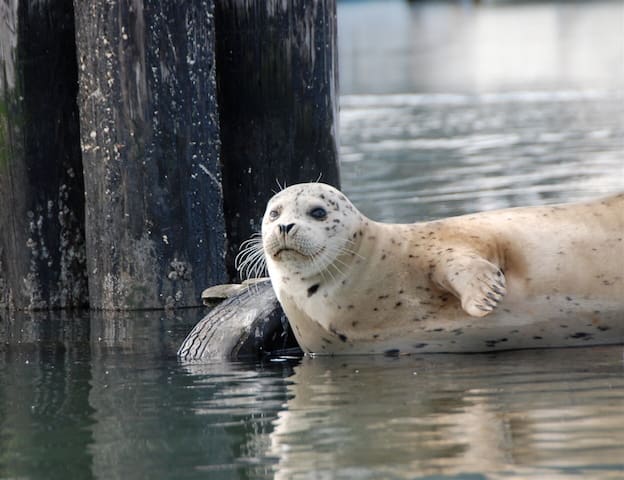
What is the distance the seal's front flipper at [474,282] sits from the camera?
6262 mm

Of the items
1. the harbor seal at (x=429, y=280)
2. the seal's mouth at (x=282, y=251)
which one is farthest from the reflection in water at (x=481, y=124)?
the seal's mouth at (x=282, y=251)

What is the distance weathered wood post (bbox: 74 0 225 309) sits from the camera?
25.8 feet

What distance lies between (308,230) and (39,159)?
2.24 metres

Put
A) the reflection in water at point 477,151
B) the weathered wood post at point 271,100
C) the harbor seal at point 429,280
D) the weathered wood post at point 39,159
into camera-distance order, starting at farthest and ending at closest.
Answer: the reflection in water at point 477,151 < the weathered wood post at point 271,100 < the weathered wood post at point 39,159 < the harbor seal at point 429,280

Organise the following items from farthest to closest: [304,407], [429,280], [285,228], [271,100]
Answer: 1. [271,100]
2. [429,280]
3. [285,228]
4. [304,407]

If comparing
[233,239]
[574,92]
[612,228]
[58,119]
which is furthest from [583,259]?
[574,92]

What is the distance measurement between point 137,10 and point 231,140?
97 centimetres

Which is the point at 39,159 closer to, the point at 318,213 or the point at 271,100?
the point at 271,100

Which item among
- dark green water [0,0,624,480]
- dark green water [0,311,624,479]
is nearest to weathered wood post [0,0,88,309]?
dark green water [0,0,624,480]

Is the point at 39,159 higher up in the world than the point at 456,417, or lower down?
higher up

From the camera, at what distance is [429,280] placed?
6.71m

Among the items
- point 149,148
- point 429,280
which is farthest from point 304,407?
point 149,148

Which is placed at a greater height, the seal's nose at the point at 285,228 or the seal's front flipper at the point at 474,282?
the seal's nose at the point at 285,228

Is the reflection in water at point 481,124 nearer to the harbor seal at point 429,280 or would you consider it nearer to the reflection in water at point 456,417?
the harbor seal at point 429,280
